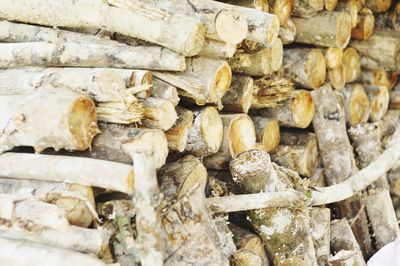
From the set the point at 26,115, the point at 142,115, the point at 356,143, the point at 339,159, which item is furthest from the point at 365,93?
the point at 26,115

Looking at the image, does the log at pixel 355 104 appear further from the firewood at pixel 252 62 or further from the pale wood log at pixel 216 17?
the pale wood log at pixel 216 17

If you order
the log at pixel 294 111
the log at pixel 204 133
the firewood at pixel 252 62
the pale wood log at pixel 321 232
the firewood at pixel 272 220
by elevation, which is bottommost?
the pale wood log at pixel 321 232

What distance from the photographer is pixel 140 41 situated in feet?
9.91

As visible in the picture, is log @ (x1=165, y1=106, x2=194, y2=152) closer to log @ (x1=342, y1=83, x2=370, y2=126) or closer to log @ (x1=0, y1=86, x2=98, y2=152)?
log @ (x1=0, y1=86, x2=98, y2=152)

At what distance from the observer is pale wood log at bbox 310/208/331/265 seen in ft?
10.7

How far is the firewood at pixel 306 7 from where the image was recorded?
3.96 m

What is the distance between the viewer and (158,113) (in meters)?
2.68

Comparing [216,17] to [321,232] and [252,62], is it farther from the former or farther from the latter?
[321,232]

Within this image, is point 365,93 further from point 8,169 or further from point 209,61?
point 8,169

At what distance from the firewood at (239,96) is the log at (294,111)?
19.4 inches

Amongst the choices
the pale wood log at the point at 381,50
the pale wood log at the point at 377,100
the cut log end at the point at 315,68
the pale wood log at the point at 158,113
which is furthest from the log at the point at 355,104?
the pale wood log at the point at 158,113

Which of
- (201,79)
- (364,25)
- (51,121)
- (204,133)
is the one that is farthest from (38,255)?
(364,25)

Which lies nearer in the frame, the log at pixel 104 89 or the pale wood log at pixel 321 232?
the log at pixel 104 89

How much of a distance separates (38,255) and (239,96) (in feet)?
5.13
